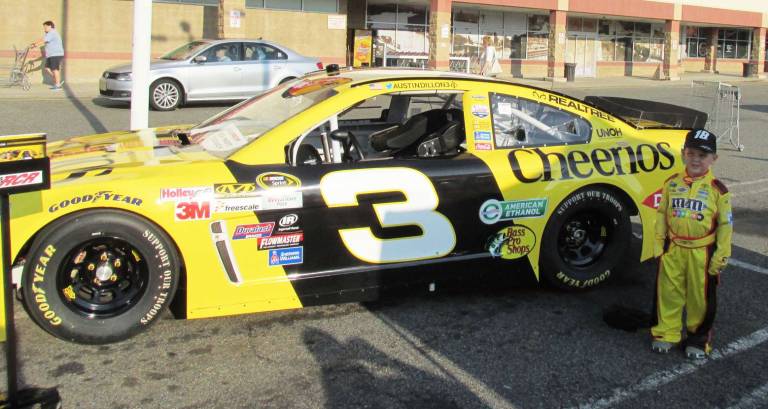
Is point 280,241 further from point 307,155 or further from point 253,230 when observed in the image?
point 307,155

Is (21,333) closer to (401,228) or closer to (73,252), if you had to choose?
(73,252)

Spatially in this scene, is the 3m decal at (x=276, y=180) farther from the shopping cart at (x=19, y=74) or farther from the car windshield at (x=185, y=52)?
the shopping cart at (x=19, y=74)

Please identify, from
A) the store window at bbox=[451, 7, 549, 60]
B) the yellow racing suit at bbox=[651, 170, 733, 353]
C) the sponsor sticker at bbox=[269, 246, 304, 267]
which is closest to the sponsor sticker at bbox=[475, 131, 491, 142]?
the yellow racing suit at bbox=[651, 170, 733, 353]

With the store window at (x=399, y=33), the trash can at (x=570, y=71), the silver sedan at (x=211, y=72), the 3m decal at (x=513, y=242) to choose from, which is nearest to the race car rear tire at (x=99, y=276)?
the 3m decal at (x=513, y=242)

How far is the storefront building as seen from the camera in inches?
872

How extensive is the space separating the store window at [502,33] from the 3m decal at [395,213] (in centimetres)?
2696

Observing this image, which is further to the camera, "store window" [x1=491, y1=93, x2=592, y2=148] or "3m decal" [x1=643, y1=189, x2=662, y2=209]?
"3m decal" [x1=643, y1=189, x2=662, y2=209]

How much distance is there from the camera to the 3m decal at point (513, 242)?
476 centimetres

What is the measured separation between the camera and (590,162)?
5.00 m

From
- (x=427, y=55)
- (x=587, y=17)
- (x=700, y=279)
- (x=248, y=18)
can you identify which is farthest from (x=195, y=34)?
(x=700, y=279)

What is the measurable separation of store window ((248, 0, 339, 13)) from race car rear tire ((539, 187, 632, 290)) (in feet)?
69.7

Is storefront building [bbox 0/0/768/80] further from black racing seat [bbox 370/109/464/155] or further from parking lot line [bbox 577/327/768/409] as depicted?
parking lot line [bbox 577/327/768/409]

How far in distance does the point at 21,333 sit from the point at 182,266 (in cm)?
105

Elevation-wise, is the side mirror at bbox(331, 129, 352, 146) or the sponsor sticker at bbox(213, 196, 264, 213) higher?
the side mirror at bbox(331, 129, 352, 146)
